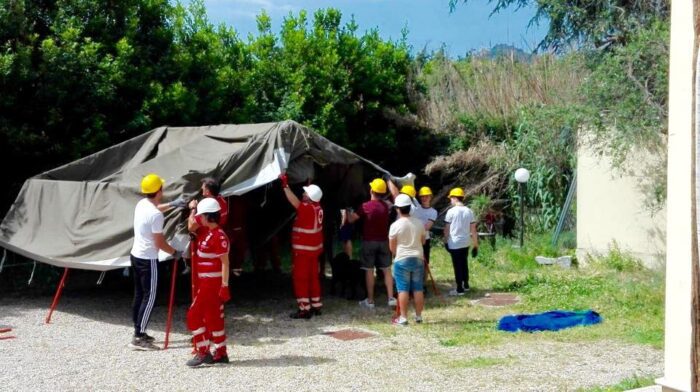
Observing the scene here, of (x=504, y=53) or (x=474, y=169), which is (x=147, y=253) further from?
(x=504, y=53)

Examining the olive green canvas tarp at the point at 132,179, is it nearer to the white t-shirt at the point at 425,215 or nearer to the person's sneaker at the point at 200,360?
the white t-shirt at the point at 425,215

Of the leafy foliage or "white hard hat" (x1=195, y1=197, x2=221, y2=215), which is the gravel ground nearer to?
"white hard hat" (x1=195, y1=197, x2=221, y2=215)

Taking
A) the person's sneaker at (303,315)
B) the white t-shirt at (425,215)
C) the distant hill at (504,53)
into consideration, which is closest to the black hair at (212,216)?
the person's sneaker at (303,315)

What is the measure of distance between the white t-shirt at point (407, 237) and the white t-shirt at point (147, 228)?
2.90 metres

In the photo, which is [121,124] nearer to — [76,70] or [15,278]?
[76,70]

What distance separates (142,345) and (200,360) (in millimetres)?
1111

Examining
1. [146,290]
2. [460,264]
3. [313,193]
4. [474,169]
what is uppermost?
[474,169]

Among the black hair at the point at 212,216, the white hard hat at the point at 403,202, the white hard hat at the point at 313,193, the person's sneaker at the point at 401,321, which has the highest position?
the white hard hat at the point at 313,193

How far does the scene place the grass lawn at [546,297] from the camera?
31.0 feet

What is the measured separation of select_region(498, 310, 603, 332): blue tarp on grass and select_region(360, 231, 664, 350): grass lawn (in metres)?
0.16

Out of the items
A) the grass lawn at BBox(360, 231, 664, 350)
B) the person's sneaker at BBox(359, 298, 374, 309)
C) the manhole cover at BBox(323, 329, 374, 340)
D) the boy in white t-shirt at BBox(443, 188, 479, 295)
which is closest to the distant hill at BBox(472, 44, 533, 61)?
the grass lawn at BBox(360, 231, 664, 350)

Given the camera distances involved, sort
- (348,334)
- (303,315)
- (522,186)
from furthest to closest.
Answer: (522,186), (303,315), (348,334)

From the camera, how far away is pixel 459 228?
40.0 feet

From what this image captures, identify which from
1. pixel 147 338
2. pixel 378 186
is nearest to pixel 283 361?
pixel 147 338
